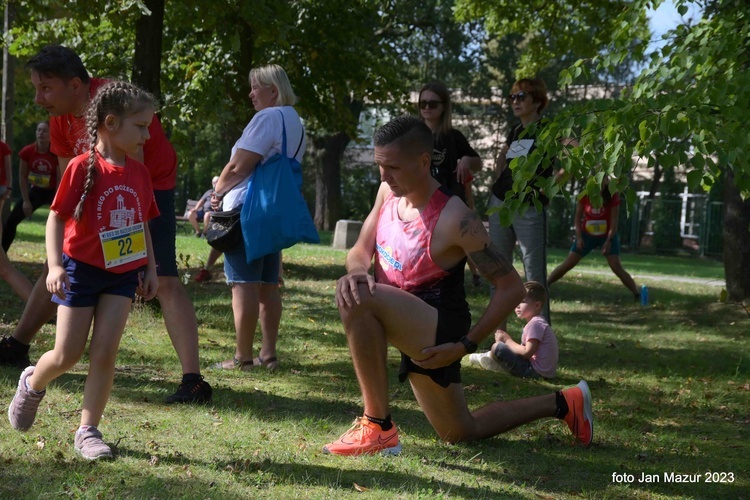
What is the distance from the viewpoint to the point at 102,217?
13.7 feet

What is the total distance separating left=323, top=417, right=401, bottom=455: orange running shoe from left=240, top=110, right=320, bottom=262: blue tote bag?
6.41ft

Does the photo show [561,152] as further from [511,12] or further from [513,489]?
[511,12]

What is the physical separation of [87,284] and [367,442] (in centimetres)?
145

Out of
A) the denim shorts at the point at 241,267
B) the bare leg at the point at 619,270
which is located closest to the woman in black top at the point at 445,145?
the denim shorts at the point at 241,267

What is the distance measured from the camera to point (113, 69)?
12.0 m

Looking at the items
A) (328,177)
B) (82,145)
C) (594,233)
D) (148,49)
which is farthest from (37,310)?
(328,177)

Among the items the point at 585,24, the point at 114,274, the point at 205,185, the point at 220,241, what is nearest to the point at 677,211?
the point at 585,24

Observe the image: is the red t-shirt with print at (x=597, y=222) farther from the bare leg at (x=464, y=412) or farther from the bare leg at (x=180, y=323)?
the bare leg at (x=180, y=323)

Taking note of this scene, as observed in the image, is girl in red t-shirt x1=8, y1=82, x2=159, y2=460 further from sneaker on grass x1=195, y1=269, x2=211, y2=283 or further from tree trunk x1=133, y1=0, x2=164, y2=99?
sneaker on grass x1=195, y1=269, x2=211, y2=283

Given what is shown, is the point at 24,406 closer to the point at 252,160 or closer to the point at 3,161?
the point at 252,160

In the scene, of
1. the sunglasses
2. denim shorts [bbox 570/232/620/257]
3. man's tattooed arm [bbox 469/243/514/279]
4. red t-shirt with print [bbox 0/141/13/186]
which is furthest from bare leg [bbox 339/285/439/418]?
denim shorts [bbox 570/232/620/257]

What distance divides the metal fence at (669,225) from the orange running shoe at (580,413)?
992 inches

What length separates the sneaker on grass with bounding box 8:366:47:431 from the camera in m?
4.36

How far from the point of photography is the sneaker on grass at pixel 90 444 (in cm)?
407
